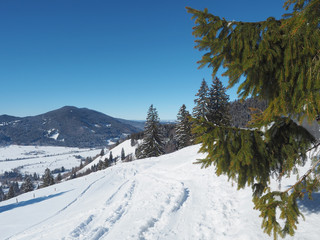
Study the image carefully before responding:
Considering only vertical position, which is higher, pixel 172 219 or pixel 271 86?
pixel 271 86

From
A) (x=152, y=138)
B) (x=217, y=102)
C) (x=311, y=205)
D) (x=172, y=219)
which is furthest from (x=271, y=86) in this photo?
(x=152, y=138)

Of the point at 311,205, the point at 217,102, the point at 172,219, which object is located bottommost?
the point at 172,219

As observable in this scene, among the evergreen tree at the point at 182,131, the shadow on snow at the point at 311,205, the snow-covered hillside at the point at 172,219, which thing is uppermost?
the evergreen tree at the point at 182,131

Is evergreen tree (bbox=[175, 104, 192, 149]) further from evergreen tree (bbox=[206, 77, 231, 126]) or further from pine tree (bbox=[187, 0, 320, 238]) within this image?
pine tree (bbox=[187, 0, 320, 238])

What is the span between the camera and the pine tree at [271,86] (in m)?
2.77

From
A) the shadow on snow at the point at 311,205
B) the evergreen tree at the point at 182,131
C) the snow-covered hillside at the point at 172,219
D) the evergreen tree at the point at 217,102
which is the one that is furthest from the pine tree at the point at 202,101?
the shadow on snow at the point at 311,205

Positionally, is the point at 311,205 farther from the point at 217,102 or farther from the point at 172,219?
the point at 217,102

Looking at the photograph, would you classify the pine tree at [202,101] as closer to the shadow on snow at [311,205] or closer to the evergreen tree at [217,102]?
the evergreen tree at [217,102]

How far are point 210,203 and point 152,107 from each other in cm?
2748

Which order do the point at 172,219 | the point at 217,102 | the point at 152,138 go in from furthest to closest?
the point at 152,138 → the point at 217,102 → the point at 172,219

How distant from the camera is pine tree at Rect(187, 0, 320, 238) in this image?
9.10ft

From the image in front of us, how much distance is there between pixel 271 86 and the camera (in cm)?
342

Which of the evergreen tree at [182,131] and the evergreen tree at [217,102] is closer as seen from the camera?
the evergreen tree at [217,102]

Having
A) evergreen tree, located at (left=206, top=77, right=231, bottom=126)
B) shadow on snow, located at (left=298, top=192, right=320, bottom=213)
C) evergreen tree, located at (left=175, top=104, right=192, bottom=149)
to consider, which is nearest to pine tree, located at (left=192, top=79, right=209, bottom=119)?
Result: evergreen tree, located at (left=206, top=77, right=231, bottom=126)
